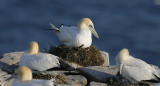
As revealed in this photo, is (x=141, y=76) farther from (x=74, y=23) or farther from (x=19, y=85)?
(x=74, y=23)

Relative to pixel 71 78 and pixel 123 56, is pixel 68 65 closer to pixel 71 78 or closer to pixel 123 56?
pixel 71 78

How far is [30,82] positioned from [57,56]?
3002 millimetres

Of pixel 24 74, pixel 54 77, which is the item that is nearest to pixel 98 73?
pixel 54 77

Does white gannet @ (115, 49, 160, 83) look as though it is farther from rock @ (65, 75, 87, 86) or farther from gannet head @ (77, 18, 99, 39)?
gannet head @ (77, 18, 99, 39)

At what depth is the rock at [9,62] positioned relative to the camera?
42.4 feet

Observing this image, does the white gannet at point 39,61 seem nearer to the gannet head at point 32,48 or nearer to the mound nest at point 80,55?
the gannet head at point 32,48

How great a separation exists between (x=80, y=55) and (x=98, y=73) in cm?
98

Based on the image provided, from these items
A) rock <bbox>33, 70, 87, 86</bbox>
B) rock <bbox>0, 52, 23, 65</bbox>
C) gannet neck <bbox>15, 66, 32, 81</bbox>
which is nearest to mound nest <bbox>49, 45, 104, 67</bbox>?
rock <bbox>33, 70, 87, 86</bbox>

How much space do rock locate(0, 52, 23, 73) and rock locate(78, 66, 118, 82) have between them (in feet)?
5.42

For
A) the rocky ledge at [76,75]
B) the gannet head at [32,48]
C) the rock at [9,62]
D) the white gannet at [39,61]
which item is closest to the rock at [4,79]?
the rocky ledge at [76,75]

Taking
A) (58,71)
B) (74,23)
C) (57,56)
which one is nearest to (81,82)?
(58,71)

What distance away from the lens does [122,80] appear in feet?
39.7

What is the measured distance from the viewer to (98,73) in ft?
41.2

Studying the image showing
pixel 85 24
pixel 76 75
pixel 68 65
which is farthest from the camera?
pixel 85 24
